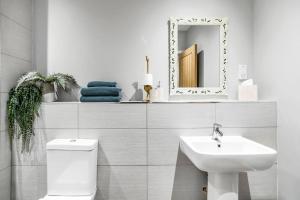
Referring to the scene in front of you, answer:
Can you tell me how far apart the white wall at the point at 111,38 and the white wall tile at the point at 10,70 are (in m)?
0.23

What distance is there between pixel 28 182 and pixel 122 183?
77 cm

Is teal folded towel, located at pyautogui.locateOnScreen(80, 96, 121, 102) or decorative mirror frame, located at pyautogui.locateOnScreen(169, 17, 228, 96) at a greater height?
decorative mirror frame, located at pyautogui.locateOnScreen(169, 17, 228, 96)

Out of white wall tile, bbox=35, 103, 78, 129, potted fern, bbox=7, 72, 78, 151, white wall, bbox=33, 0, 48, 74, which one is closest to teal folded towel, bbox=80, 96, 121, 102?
white wall tile, bbox=35, 103, 78, 129

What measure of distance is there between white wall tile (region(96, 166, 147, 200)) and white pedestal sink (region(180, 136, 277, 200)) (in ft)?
1.44

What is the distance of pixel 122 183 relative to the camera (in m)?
2.07

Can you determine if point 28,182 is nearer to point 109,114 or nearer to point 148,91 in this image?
point 109,114

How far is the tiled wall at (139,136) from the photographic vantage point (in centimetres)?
204

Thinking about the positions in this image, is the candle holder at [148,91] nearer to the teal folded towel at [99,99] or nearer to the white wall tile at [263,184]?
the teal folded towel at [99,99]

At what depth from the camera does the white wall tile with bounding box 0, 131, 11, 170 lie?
6.22 feet

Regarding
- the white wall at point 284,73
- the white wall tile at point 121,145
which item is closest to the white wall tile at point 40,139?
the white wall tile at point 121,145

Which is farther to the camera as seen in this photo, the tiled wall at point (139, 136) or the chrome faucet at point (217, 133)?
the tiled wall at point (139, 136)

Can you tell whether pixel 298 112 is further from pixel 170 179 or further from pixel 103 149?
pixel 103 149

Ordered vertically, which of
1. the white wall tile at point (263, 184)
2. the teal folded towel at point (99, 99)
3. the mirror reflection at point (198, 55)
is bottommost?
the white wall tile at point (263, 184)

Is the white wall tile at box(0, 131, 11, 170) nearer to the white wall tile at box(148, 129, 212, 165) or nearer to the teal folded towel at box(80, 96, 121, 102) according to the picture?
the teal folded towel at box(80, 96, 121, 102)
